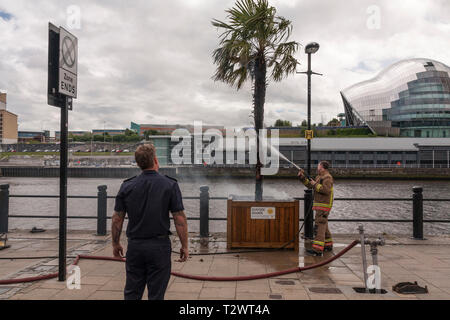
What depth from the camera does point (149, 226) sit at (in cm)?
301

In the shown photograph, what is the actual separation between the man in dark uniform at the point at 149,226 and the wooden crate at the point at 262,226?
343 centimetres

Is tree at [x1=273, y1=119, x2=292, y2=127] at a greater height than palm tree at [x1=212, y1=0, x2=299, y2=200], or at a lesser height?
greater

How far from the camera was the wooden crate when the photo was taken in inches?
255

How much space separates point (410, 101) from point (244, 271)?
8166 centimetres

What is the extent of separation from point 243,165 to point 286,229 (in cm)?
4436

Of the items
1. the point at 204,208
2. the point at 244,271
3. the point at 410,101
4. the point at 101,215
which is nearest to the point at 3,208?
the point at 101,215

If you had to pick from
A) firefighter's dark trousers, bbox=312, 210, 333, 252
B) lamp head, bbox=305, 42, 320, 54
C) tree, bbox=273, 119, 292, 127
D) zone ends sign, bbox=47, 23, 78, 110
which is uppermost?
tree, bbox=273, 119, 292, 127

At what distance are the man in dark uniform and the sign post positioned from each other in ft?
6.83

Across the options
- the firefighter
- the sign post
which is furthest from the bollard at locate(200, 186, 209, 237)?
the sign post

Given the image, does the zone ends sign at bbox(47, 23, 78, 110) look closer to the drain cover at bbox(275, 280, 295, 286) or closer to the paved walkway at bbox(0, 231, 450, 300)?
the paved walkway at bbox(0, 231, 450, 300)

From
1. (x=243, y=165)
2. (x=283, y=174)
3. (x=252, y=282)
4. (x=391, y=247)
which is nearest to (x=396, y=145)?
(x=283, y=174)

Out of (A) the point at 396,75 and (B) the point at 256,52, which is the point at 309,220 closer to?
(B) the point at 256,52

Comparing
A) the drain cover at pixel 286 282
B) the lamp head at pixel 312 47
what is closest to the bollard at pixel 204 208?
the drain cover at pixel 286 282
